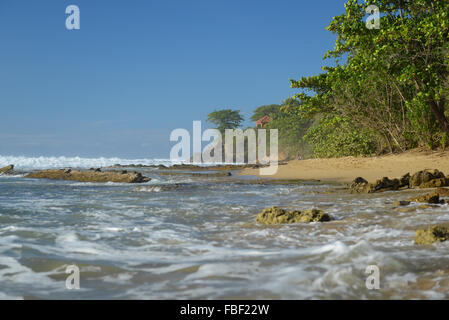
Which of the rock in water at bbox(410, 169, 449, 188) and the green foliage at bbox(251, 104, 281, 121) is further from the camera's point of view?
the green foliage at bbox(251, 104, 281, 121)

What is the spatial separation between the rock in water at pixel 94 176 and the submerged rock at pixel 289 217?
10.6 meters

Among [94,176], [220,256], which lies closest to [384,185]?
[220,256]

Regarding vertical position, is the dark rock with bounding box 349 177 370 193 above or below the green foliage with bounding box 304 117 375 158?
below

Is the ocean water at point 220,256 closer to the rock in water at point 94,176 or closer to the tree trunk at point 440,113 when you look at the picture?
the rock in water at point 94,176

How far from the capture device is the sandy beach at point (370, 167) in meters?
13.3

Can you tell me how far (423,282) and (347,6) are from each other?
13577mm

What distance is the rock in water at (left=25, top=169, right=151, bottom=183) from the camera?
50.4 feet

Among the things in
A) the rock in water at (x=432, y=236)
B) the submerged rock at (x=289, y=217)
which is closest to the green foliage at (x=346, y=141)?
the submerged rock at (x=289, y=217)

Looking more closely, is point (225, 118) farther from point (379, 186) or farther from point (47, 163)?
point (379, 186)

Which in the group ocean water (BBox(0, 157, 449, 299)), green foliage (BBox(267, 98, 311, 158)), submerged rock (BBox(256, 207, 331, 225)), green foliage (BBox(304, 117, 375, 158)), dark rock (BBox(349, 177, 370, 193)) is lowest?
ocean water (BBox(0, 157, 449, 299))

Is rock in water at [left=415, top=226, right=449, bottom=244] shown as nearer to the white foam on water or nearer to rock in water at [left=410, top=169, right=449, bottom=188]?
rock in water at [left=410, top=169, right=449, bottom=188]

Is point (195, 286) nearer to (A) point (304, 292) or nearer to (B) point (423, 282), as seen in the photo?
(A) point (304, 292)

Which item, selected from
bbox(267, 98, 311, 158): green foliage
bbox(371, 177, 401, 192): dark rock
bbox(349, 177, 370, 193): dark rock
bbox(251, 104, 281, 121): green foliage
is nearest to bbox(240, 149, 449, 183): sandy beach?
bbox(371, 177, 401, 192): dark rock

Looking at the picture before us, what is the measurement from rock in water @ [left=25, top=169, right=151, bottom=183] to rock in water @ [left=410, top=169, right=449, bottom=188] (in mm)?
10333
